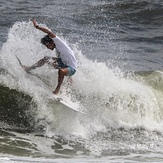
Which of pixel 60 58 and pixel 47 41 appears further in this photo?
pixel 60 58

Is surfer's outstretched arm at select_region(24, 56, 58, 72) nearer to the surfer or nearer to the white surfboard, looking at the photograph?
the surfer

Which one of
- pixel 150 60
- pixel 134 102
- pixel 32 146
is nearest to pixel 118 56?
pixel 150 60

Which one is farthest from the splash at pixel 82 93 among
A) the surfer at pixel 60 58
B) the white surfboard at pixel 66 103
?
the surfer at pixel 60 58

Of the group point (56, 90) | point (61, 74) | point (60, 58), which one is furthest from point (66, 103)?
point (60, 58)

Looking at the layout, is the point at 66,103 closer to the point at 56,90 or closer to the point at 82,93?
the point at 56,90

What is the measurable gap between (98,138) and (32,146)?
168cm

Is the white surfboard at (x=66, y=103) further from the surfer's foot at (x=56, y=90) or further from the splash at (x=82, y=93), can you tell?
the splash at (x=82, y=93)

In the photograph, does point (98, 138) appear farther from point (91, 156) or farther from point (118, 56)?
point (118, 56)

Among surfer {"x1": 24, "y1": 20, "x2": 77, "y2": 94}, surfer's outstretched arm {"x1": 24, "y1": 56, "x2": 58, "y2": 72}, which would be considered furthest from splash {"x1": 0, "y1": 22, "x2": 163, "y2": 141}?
surfer {"x1": 24, "y1": 20, "x2": 77, "y2": 94}

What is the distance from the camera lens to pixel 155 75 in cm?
1602

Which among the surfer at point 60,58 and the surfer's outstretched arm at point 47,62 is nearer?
the surfer at point 60,58

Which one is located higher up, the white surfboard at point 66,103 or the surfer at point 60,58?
the surfer at point 60,58

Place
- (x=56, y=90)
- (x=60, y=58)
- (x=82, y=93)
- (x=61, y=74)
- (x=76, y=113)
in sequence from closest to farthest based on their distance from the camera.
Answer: (x=61, y=74) → (x=60, y=58) → (x=56, y=90) → (x=76, y=113) → (x=82, y=93)

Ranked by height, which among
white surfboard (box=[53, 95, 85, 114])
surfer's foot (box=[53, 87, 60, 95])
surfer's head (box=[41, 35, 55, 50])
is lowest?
white surfboard (box=[53, 95, 85, 114])
